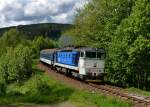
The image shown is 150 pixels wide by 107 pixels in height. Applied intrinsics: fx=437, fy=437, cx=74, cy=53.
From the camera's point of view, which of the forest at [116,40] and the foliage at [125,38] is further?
the forest at [116,40]

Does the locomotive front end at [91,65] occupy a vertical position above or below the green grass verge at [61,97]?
above

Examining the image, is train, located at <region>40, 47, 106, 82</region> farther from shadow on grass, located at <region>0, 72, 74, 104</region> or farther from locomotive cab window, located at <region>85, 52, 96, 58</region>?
shadow on grass, located at <region>0, 72, 74, 104</region>

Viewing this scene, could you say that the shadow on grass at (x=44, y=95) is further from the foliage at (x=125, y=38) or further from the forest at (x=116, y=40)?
the foliage at (x=125, y=38)

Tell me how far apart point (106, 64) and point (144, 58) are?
479 cm

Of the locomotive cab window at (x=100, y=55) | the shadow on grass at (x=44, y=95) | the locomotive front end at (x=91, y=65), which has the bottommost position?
the shadow on grass at (x=44, y=95)

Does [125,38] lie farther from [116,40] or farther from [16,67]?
[16,67]

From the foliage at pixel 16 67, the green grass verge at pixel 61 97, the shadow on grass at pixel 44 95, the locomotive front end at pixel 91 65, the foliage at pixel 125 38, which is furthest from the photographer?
the foliage at pixel 16 67

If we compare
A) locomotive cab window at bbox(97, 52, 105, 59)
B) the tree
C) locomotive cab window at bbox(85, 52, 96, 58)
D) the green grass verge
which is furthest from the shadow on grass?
the tree

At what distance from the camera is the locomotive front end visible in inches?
1638

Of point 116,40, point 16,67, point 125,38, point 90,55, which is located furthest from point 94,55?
point 16,67

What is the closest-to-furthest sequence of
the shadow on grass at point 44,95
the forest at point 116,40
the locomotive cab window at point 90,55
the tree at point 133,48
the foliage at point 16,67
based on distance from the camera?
the shadow on grass at point 44,95 → the tree at point 133,48 → the forest at point 116,40 → the locomotive cab window at point 90,55 → the foliage at point 16,67

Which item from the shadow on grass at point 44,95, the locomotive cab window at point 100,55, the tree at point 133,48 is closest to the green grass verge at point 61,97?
the shadow on grass at point 44,95

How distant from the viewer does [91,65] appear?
41875 millimetres

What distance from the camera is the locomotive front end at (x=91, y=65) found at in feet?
136
